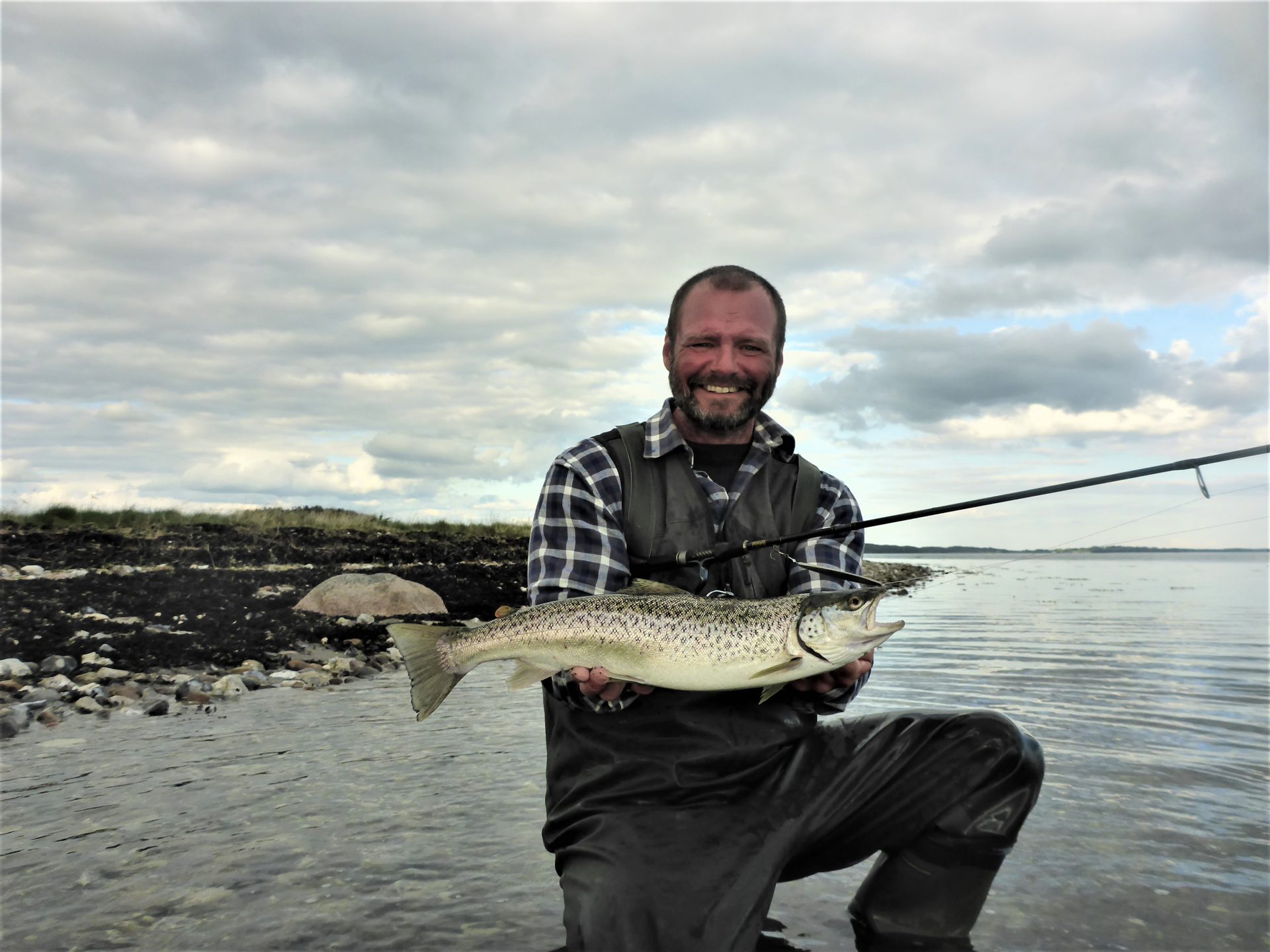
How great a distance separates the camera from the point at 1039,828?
537cm

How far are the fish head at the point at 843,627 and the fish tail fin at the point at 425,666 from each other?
1605mm

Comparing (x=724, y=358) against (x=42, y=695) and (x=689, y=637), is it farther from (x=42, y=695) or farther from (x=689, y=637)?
(x=42, y=695)

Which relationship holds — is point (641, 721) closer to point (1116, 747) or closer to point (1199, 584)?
point (1116, 747)

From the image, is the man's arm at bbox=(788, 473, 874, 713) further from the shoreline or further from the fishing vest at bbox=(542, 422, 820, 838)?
the shoreline

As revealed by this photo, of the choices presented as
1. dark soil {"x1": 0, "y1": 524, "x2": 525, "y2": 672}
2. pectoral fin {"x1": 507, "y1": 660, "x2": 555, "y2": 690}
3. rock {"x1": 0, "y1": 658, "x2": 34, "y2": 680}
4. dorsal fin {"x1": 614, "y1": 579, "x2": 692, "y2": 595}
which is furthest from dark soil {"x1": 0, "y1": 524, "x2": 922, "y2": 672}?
dorsal fin {"x1": 614, "y1": 579, "x2": 692, "y2": 595}

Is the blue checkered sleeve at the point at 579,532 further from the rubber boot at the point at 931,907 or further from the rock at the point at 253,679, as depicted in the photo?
the rock at the point at 253,679

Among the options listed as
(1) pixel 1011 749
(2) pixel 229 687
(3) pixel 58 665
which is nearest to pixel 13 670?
(3) pixel 58 665

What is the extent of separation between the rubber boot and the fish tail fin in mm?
2166

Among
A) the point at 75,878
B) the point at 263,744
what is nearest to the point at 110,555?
the point at 263,744

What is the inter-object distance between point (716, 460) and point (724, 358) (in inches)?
20.5

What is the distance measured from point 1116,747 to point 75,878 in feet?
24.4

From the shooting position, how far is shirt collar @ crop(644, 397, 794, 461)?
4.24 meters

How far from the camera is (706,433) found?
4.43 metres

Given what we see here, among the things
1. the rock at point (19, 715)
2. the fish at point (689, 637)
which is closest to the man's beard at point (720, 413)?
the fish at point (689, 637)
